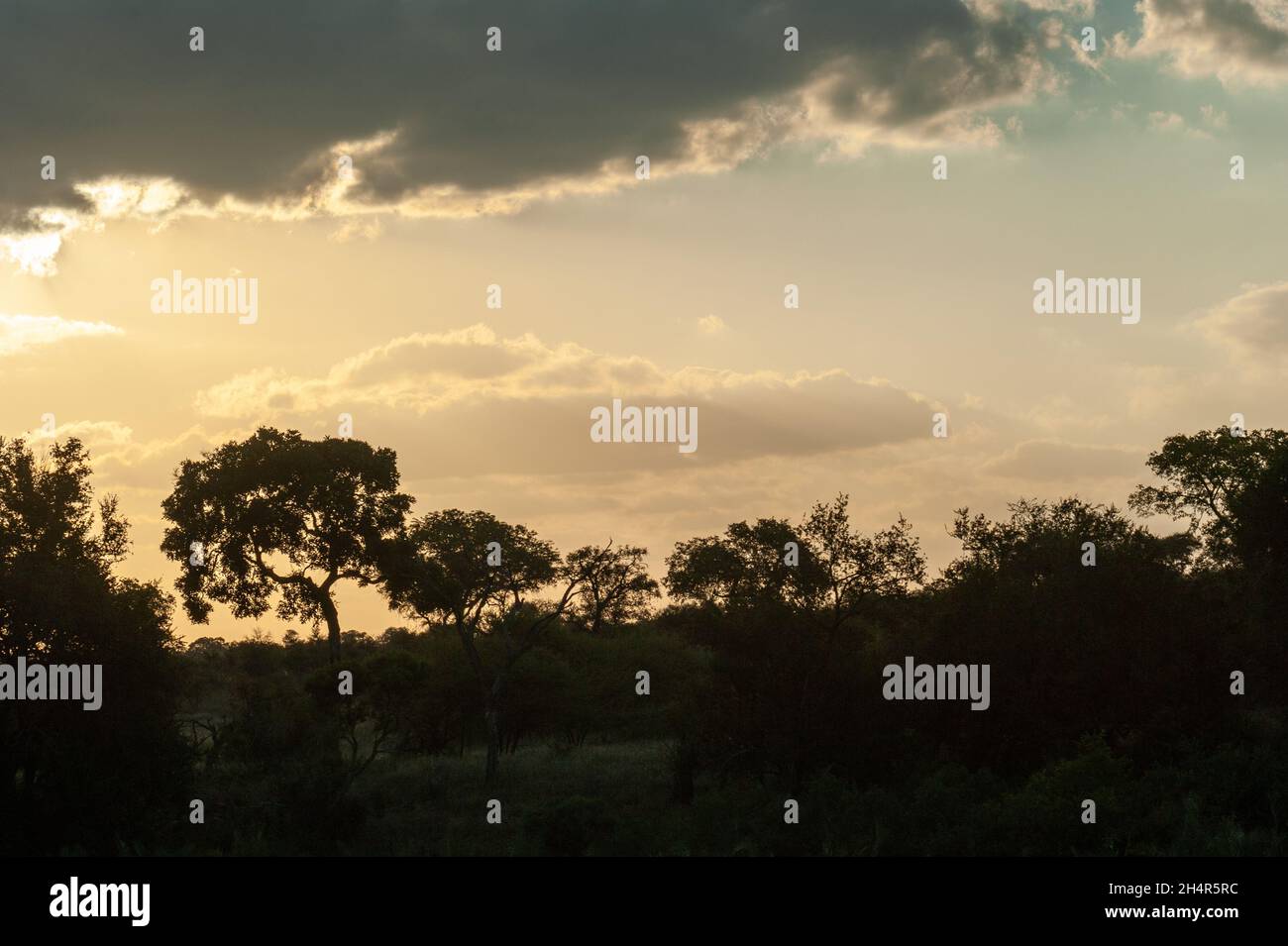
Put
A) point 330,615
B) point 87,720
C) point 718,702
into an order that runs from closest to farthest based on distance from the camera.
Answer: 1. point 87,720
2. point 718,702
3. point 330,615

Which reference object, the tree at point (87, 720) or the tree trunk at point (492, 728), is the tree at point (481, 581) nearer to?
the tree trunk at point (492, 728)

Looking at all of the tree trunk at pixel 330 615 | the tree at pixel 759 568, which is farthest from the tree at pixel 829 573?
the tree trunk at pixel 330 615

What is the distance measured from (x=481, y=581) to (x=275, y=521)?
10.2m

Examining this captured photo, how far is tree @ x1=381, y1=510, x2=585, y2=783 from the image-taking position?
143 ft

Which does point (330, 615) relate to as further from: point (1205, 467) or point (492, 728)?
point (1205, 467)

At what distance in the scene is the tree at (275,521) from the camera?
52.0m

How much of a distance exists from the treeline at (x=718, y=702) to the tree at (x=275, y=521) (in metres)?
0.11

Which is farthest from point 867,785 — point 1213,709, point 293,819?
point 293,819

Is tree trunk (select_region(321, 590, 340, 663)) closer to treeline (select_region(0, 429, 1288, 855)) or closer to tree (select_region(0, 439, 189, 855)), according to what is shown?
treeline (select_region(0, 429, 1288, 855))

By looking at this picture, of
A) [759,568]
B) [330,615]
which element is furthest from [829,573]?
[330,615]

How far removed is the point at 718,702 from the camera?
41.6 m

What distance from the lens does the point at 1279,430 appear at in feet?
216

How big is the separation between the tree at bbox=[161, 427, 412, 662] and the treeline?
11 cm

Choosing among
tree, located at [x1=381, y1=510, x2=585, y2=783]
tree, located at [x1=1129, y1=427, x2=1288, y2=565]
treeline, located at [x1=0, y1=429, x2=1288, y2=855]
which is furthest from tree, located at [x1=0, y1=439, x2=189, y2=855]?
tree, located at [x1=1129, y1=427, x2=1288, y2=565]
